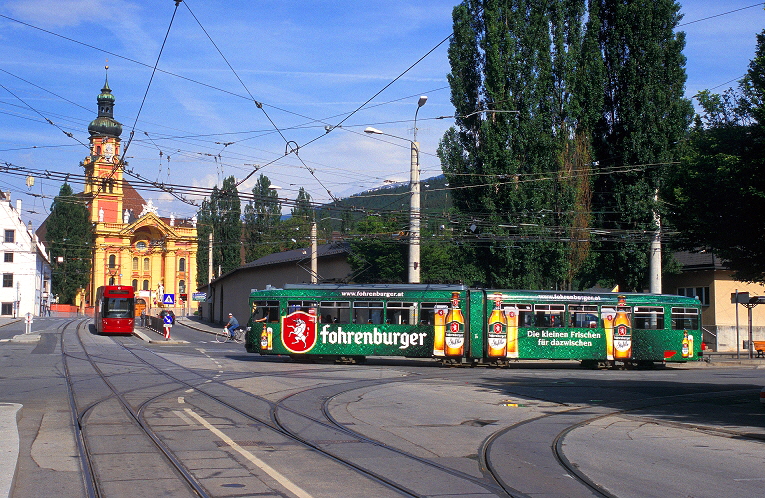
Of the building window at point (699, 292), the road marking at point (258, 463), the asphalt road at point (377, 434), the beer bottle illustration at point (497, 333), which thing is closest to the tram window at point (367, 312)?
the beer bottle illustration at point (497, 333)

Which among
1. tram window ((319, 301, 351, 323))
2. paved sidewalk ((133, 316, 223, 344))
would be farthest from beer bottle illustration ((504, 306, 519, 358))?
paved sidewalk ((133, 316, 223, 344))

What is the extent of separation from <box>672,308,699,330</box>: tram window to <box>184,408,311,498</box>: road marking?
1997 centimetres

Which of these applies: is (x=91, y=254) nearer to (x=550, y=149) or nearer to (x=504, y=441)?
(x=550, y=149)

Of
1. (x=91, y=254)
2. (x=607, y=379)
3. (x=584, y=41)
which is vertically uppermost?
(x=584, y=41)

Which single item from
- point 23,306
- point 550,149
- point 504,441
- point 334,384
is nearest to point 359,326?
point 334,384

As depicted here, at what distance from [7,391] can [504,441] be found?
37.6 ft

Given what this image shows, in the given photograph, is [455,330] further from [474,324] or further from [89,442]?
[89,442]

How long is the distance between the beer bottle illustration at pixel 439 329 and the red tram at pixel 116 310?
2800 cm

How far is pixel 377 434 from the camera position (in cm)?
1182

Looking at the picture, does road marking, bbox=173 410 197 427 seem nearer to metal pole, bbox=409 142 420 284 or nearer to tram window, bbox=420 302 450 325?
tram window, bbox=420 302 450 325

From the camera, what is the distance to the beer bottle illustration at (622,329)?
27.4 meters

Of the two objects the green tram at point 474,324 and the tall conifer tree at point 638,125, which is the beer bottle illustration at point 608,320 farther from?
the tall conifer tree at point 638,125

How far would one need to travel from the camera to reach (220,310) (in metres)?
69.8

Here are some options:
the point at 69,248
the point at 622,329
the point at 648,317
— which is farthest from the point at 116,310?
the point at 69,248
